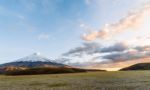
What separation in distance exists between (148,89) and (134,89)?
3474 millimetres

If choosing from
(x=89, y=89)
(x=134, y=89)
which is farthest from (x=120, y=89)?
(x=89, y=89)

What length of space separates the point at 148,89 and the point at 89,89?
45.5 feet

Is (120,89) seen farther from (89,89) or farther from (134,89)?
(89,89)

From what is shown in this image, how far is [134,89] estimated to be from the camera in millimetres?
60062

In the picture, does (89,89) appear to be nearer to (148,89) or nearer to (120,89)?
(120,89)

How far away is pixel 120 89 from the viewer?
6056 cm

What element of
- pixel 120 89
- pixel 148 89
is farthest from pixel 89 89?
pixel 148 89

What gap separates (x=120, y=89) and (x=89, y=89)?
752cm

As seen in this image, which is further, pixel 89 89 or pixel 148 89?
pixel 89 89

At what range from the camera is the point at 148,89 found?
57.8 meters

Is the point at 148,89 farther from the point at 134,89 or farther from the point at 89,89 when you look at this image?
the point at 89,89

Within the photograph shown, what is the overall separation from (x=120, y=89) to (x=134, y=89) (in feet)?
10.4

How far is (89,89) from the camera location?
2489 inches

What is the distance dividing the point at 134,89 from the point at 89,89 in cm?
1064
